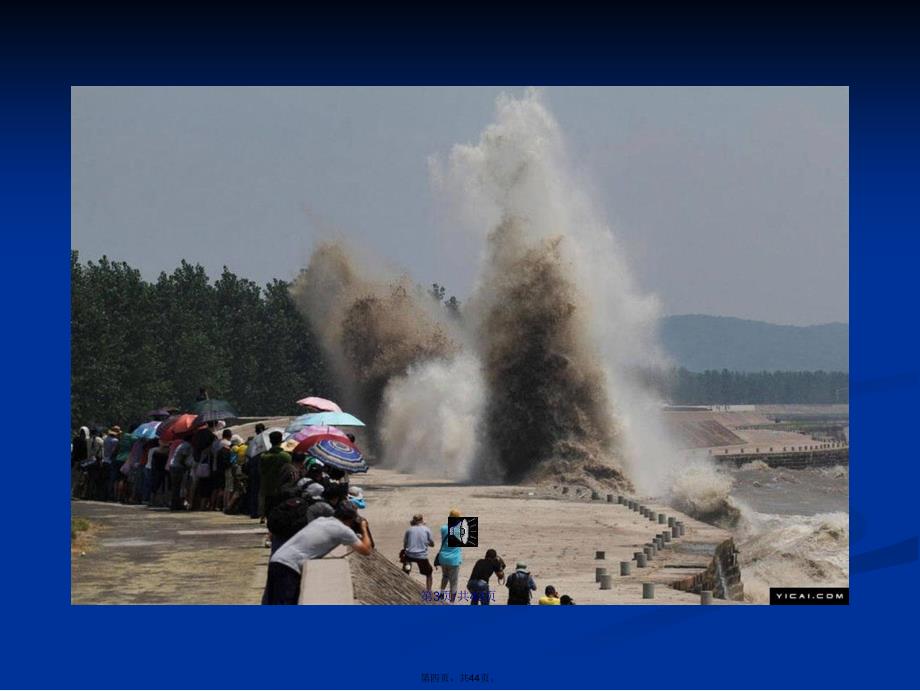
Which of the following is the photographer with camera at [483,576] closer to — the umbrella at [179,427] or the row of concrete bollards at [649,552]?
the row of concrete bollards at [649,552]

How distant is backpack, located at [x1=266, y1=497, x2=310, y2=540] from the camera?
1332 centimetres

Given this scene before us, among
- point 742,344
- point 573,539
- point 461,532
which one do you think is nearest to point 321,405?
point 461,532

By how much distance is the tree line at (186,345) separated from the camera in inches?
858

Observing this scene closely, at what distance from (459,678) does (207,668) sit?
2246 millimetres

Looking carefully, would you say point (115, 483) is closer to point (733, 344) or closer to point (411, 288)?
point (411, 288)

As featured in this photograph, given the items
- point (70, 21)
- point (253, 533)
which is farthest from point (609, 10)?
point (253, 533)

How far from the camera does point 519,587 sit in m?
15.8

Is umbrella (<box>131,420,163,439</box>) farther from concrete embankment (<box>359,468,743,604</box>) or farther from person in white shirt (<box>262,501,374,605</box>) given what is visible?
person in white shirt (<box>262,501,374,605</box>)

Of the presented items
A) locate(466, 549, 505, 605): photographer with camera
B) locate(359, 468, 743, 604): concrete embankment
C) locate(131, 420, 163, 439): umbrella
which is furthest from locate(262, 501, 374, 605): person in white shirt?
locate(131, 420, 163, 439): umbrella

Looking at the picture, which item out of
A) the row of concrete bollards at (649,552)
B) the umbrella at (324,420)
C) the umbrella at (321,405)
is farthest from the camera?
the umbrella at (321,405)

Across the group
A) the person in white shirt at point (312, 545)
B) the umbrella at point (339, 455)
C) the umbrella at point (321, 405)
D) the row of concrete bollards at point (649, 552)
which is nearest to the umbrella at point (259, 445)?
the umbrella at point (321, 405)

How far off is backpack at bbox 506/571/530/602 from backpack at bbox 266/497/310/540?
3111 mm

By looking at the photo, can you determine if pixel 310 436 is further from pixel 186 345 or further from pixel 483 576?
pixel 186 345

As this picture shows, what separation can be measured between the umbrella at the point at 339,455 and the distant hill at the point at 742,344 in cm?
430
